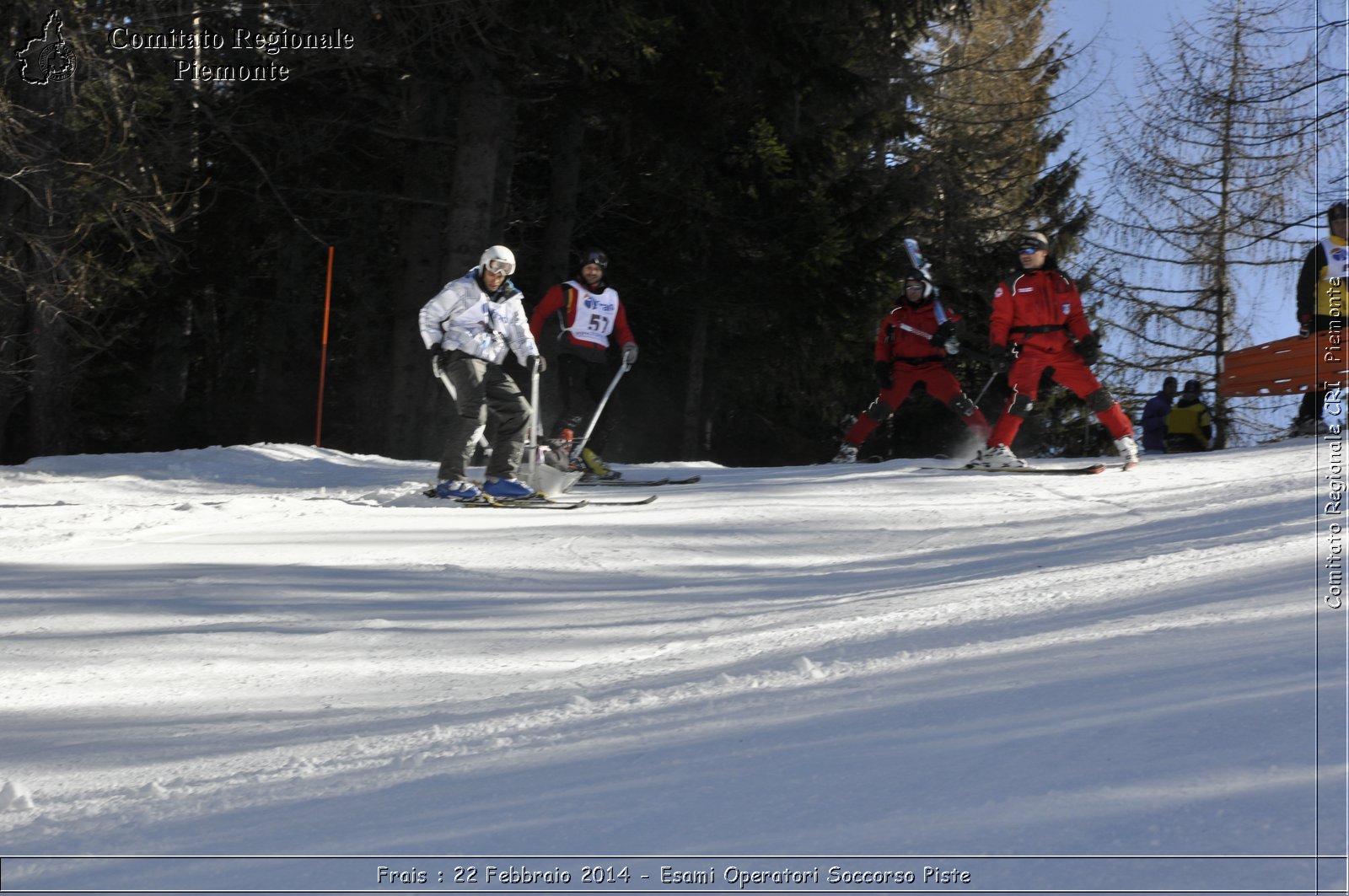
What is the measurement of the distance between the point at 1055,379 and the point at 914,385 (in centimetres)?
216

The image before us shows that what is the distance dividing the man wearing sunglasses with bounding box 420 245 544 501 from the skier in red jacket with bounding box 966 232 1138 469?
407 centimetres

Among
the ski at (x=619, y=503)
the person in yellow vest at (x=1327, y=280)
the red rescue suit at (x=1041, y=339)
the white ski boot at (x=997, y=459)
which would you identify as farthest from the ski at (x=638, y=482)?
the person in yellow vest at (x=1327, y=280)

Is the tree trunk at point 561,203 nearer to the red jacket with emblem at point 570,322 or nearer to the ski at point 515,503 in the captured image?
the red jacket with emblem at point 570,322

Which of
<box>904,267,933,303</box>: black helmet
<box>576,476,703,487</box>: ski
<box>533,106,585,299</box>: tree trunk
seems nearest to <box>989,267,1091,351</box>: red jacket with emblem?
<box>904,267,933,303</box>: black helmet

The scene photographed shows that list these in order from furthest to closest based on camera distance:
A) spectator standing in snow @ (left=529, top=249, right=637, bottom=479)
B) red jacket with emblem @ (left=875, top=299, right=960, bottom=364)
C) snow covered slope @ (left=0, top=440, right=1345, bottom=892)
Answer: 1. red jacket with emblem @ (left=875, top=299, right=960, bottom=364)
2. spectator standing in snow @ (left=529, top=249, right=637, bottom=479)
3. snow covered slope @ (left=0, top=440, right=1345, bottom=892)

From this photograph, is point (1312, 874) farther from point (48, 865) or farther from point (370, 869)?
point (48, 865)

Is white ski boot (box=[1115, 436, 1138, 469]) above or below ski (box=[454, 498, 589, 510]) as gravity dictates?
above

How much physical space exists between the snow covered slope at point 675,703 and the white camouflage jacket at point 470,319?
188cm

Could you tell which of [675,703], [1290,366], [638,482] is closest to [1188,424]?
[1290,366]

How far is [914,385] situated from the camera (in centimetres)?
1291

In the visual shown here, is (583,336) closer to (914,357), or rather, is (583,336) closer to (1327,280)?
(914,357)

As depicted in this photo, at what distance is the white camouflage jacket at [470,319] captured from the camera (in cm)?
891

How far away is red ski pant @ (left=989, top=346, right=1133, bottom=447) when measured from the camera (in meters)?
10.8

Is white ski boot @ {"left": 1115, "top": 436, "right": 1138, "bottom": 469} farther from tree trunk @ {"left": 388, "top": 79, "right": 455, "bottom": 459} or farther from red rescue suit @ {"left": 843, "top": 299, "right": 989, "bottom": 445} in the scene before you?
tree trunk @ {"left": 388, "top": 79, "right": 455, "bottom": 459}
